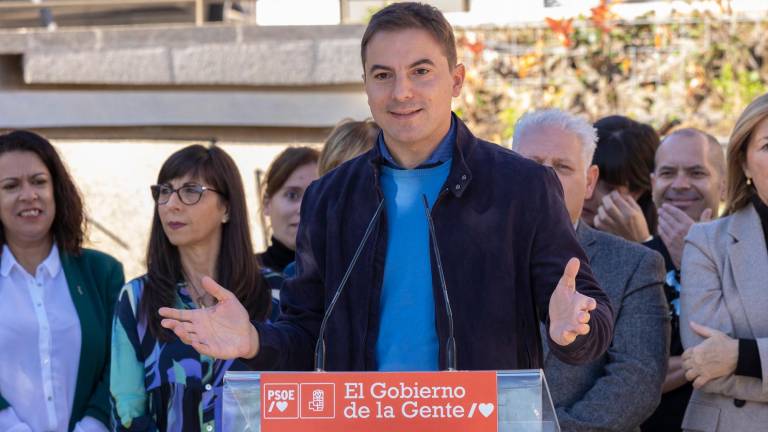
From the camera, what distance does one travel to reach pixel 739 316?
12.8 ft

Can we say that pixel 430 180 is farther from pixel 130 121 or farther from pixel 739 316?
pixel 130 121

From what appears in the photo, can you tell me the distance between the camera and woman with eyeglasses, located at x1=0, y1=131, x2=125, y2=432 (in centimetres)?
463

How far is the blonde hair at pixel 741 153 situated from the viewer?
3947 millimetres

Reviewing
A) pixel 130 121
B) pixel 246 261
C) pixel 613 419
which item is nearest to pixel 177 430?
pixel 246 261

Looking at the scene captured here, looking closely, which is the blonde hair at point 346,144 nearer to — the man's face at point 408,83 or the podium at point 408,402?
the man's face at point 408,83

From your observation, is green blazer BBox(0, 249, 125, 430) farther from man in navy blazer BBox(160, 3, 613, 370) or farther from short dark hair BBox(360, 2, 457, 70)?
short dark hair BBox(360, 2, 457, 70)

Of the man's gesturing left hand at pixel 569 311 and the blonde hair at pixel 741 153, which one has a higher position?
the blonde hair at pixel 741 153

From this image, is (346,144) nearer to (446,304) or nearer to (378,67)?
(378,67)

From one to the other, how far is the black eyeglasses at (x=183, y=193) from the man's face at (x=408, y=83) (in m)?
1.86

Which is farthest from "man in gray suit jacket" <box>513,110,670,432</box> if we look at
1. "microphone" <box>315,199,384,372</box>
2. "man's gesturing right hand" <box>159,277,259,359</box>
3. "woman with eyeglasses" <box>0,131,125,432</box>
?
"woman with eyeglasses" <box>0,131,125,432</box>

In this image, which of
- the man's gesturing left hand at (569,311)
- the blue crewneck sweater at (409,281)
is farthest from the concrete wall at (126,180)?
the man's gesturing left hand at (569,311)

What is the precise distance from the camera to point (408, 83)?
9.50ft

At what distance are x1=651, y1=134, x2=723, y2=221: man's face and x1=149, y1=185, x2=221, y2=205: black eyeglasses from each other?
1957 millimetres

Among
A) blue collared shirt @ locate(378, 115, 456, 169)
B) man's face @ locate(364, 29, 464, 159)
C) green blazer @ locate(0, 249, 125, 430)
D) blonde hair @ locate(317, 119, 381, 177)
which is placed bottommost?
green blazer @ locate(0, 249, 125, 430)
